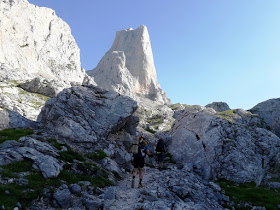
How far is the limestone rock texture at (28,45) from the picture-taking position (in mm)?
140500

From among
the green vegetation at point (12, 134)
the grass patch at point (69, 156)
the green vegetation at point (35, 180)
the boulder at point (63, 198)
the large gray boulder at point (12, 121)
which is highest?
the large gray boulder at point (12, 121)

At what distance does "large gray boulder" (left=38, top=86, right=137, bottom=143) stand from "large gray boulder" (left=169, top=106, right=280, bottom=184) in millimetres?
11402

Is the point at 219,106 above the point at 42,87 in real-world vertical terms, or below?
above

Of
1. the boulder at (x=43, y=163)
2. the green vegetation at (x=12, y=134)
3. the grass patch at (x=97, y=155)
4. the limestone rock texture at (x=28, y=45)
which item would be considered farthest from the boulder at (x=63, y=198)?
the limestone rock texture at (x=28, y=45)

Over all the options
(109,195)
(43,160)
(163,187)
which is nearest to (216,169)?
(163,187)

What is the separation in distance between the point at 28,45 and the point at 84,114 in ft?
542

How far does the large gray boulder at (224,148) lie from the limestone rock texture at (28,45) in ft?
395

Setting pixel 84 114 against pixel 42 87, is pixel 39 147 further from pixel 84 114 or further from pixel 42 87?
pixel 42 87

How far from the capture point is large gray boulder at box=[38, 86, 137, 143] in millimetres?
25844

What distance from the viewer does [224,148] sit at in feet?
100

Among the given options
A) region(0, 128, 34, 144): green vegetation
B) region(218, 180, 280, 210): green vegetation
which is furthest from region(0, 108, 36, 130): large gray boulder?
region(218, 180, 280, 210): green vegetation

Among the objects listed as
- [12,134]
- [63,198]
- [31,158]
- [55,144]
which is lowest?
[63,198]

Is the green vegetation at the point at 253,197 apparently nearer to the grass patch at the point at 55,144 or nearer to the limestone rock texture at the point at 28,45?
the grass patch at the point at 55,144

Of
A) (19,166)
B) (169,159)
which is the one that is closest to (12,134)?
(19,166)
